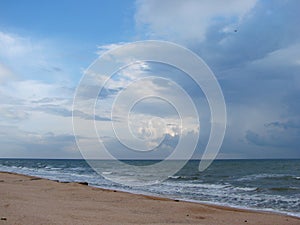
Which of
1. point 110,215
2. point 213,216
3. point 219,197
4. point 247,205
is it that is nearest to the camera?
point 110,215

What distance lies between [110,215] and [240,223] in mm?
3496

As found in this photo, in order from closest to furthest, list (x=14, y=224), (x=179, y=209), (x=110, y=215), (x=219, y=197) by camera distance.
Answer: (x=14, y=224)
(x=110, y=215)
(x=179, y=209)
(x=219, y=197)

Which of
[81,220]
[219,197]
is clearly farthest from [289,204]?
[81,220]

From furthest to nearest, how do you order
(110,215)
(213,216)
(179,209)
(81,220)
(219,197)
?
1. (219,197)
2. (179,209)
3. (213,216)
4. (110,215)
5. (81,220)

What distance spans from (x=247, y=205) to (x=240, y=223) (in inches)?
260

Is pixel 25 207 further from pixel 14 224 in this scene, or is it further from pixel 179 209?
pixel 179 209

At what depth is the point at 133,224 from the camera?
27.5ft

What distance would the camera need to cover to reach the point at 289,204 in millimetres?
16594

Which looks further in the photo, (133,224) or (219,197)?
(219,197)

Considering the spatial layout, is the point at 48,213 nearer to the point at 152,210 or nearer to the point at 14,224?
the point at 14,224

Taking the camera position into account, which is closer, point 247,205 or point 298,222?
point 298,222

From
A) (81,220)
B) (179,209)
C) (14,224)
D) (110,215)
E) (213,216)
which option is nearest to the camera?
(14,224)

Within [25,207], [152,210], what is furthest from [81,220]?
[152,210]

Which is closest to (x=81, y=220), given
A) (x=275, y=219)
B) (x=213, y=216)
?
(x=213, y=216)
